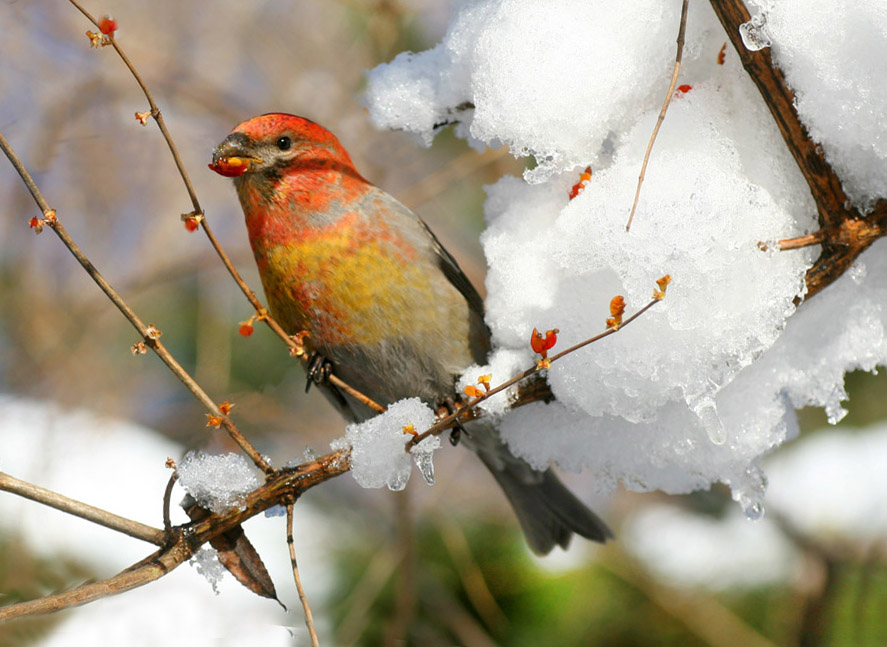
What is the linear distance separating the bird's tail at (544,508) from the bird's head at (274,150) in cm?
113

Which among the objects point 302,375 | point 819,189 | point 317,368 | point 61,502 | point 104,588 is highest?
point 302,375

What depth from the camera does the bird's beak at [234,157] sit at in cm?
230

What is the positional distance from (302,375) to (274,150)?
2.05 m

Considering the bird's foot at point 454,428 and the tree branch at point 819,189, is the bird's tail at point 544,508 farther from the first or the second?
the tree branch at point 819,189

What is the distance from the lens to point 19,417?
361 centimetres

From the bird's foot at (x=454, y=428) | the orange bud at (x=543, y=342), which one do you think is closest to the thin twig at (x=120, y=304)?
the orange bud at (x=543, y=342)

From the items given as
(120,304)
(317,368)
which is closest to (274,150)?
(317,368)

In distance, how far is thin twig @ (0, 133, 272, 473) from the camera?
56.3 inches

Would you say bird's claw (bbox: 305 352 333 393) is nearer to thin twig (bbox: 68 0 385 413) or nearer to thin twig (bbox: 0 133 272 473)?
thin twig (bbox: 68 0 385 413)

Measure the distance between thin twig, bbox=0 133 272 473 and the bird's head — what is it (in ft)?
2.64

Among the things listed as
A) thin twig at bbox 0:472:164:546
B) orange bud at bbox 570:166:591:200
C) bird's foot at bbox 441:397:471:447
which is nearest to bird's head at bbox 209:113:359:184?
bird's foot at bbox 441:397:471:447

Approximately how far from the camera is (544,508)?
113 inches

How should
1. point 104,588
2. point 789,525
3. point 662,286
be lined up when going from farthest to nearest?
point 789,525 → point 104,588 → point 662,286

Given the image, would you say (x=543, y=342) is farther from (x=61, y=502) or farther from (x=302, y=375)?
(x=302, y=375)
